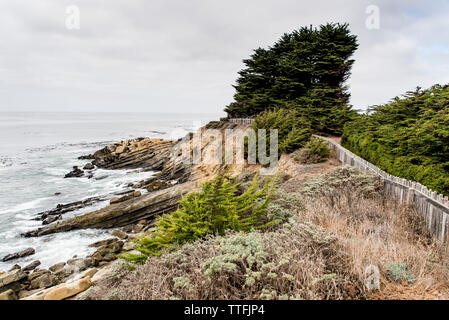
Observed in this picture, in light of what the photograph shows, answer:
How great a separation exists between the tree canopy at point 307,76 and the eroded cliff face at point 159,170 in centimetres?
547

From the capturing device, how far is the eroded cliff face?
1382 centimetres

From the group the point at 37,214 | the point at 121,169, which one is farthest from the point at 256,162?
the point at 121,169

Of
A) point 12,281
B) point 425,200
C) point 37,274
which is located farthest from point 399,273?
point 37,274

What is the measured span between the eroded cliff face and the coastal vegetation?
6.03m

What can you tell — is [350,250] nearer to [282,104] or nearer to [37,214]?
[37,214]

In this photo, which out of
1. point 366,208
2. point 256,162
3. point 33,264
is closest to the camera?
point 366,208

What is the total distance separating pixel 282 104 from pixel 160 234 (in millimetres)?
22246

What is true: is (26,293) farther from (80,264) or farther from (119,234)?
(119,234)

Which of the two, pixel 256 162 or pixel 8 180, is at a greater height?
pixel 256 162

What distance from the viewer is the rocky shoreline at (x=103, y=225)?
7387mm

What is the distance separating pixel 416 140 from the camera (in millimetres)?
7367

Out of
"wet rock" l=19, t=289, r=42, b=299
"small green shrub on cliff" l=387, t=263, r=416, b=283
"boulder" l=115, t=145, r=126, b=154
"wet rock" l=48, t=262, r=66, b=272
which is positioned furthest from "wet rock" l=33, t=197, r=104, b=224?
"small green shrub on cliff" l=387, t=263, r=416, b=283

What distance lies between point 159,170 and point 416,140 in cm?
2318

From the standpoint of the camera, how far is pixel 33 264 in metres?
10.3
